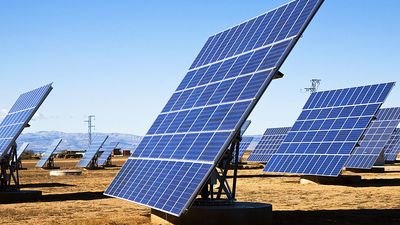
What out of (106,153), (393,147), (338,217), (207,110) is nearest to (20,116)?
(207,110)

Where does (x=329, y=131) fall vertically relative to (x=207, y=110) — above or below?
above

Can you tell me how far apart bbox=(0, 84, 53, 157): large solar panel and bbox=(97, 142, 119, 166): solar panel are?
119 feet

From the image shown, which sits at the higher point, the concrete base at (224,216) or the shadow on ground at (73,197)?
the shadow on ground at (73,197)

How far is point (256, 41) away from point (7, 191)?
45.4ft

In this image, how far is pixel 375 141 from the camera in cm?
4647

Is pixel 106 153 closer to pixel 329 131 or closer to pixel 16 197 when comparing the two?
pixel 329 131

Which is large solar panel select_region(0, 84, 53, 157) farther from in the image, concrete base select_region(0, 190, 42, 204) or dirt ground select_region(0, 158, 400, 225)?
dirt ground select_region(0, 158, 400, 225)

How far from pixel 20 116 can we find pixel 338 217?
49.8ft

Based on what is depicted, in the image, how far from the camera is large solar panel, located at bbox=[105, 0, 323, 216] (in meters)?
16.5

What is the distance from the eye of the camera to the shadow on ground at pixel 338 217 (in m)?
18.9

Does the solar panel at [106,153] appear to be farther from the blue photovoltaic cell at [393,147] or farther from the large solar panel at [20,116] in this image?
the large solar panel at [20,116]

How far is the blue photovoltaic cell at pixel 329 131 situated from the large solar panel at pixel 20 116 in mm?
12522

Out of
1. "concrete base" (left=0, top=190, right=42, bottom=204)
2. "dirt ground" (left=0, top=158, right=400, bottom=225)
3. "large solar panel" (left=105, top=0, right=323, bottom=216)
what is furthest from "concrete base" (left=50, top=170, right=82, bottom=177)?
"large solar panel" (left=105, top=0, right=323, bottom=216)

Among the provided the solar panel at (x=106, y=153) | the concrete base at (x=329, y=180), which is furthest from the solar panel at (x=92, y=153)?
the concrete base at (x=329, y=180)
